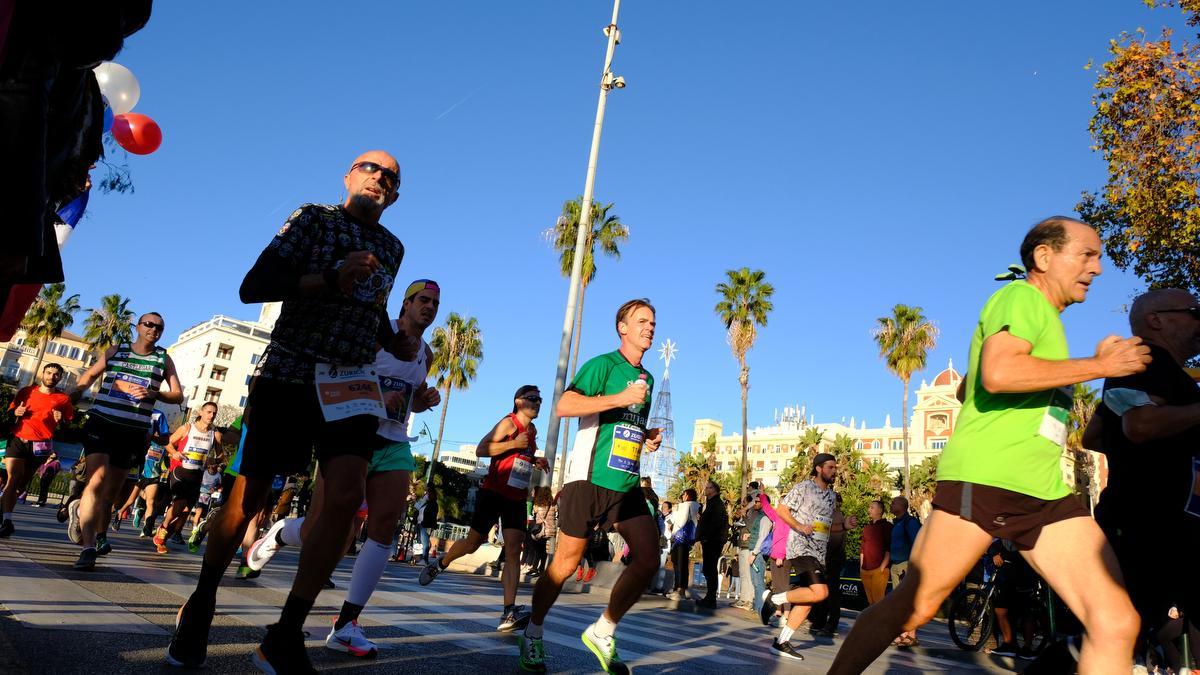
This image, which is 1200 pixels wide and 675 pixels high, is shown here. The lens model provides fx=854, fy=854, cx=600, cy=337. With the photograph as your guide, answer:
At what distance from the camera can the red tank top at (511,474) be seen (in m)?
6.77

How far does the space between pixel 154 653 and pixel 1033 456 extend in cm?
324

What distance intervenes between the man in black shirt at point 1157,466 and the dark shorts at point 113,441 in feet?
20.5

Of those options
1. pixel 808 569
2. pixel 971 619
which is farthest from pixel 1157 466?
pixel 971 619

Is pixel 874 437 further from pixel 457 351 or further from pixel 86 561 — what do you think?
pixel 86 561

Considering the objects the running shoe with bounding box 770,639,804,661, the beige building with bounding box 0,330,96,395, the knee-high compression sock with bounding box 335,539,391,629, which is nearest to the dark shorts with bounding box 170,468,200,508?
the running shoe with bounding box 770,639,804,661

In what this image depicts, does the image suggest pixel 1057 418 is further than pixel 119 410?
No

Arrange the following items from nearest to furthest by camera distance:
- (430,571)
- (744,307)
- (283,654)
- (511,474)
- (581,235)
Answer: (283,654) < (511,474) < (430,571) < (581,235) < (744,307)

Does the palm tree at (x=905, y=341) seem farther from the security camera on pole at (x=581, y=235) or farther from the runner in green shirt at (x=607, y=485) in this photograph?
the runner in green shirt at (x=607, y=485)

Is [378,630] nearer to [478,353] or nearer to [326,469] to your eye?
[326,469]

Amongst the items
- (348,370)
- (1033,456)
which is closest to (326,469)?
(348,370)

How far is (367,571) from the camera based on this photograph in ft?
13.5

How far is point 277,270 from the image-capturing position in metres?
3.22

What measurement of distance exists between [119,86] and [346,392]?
12.7 feet

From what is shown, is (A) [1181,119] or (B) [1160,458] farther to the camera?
(A) [1181,119]
